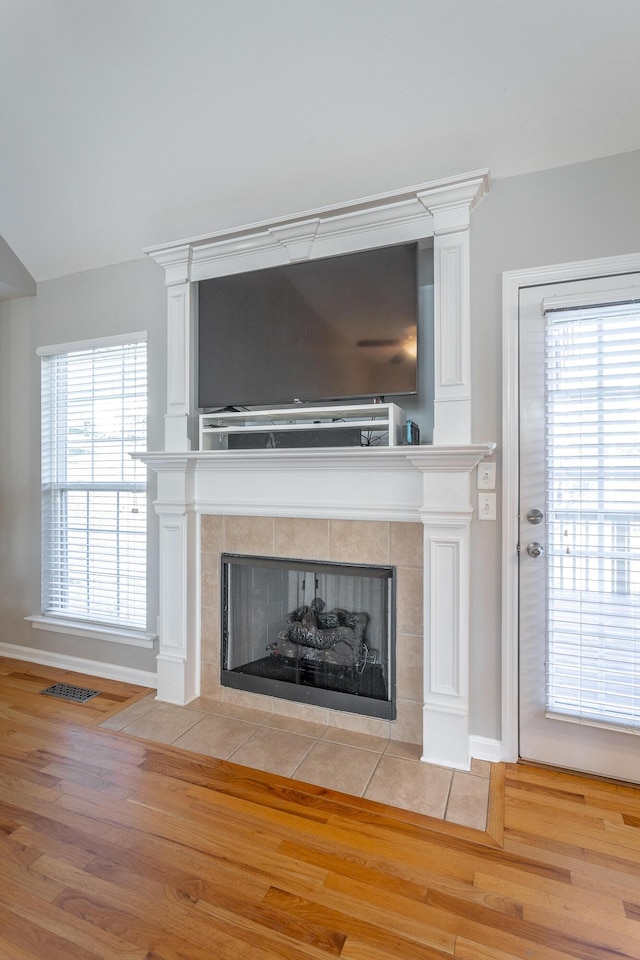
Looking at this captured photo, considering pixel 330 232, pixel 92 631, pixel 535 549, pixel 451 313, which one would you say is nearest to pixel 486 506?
pixel 535 549

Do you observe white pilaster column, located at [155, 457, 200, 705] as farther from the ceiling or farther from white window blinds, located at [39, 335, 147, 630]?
the ceiling

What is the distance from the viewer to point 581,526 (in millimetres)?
2018

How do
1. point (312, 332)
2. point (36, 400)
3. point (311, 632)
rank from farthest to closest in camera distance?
1. point (36, 400)
2. point (311, 632)
3. point (312, 332)

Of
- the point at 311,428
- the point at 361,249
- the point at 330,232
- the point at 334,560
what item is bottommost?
the point at 334,560

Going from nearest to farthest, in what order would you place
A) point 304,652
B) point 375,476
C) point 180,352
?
point 375,476
point 304,652
point 180,352

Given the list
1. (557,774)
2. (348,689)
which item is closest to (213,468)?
(348,689)

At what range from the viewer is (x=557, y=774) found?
2.03 metres

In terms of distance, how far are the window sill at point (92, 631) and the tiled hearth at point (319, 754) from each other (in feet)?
1.24

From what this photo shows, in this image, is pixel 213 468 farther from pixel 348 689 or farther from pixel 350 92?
pixel 350 92

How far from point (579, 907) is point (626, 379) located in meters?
1.78

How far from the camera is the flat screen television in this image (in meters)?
2.21

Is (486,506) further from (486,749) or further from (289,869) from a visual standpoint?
(289,869)

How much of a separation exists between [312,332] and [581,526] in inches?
58.8

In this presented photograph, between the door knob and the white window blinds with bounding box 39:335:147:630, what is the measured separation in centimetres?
214
